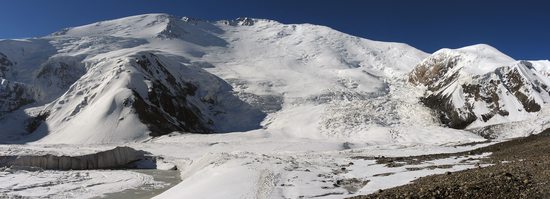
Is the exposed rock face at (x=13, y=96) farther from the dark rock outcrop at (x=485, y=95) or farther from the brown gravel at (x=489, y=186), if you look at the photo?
the brown gravel at (x=489, y=186)

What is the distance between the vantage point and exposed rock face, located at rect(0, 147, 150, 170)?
134 ft

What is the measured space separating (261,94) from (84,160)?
56358 mm

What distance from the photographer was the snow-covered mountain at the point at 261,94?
7312 centimetres

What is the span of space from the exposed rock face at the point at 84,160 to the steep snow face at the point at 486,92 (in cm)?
4745

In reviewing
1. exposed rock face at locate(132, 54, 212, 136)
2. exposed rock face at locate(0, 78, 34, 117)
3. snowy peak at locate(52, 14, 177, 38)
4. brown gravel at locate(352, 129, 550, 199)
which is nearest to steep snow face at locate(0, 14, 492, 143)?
exposed rock face at locate(132, 54, 212, 136)

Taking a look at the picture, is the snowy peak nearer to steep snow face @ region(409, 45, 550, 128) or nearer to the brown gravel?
steep snow face @ region(409, 45, 550, 128)

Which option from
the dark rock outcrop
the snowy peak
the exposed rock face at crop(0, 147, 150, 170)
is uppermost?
the snowy peak

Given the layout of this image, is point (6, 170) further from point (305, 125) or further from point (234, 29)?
point (234, 29)

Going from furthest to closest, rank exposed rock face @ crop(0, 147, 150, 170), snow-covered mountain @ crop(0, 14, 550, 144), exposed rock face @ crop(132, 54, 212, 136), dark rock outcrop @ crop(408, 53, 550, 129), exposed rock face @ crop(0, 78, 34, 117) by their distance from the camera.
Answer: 1. exposed rock face @ crop(0, 78, 34, 117)
2. exposed rock face @ crop(132, 54, 212, 136)
3. dark rock outcrop @ crop(408, 53, 550, 129)
4. snow-covered mountain @ crop(0, 14, 550, 144)
5. exposed rock face @ crop(0, 147, 150, 170)

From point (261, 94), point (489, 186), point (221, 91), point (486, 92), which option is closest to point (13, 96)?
point (221, 91)

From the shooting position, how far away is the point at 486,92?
7812cm

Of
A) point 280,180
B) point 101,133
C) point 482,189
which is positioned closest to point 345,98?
point 101,133

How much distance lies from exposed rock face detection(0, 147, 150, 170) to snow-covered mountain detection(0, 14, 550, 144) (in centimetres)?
1971

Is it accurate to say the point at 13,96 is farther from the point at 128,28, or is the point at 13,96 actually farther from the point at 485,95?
the point at 128,28
